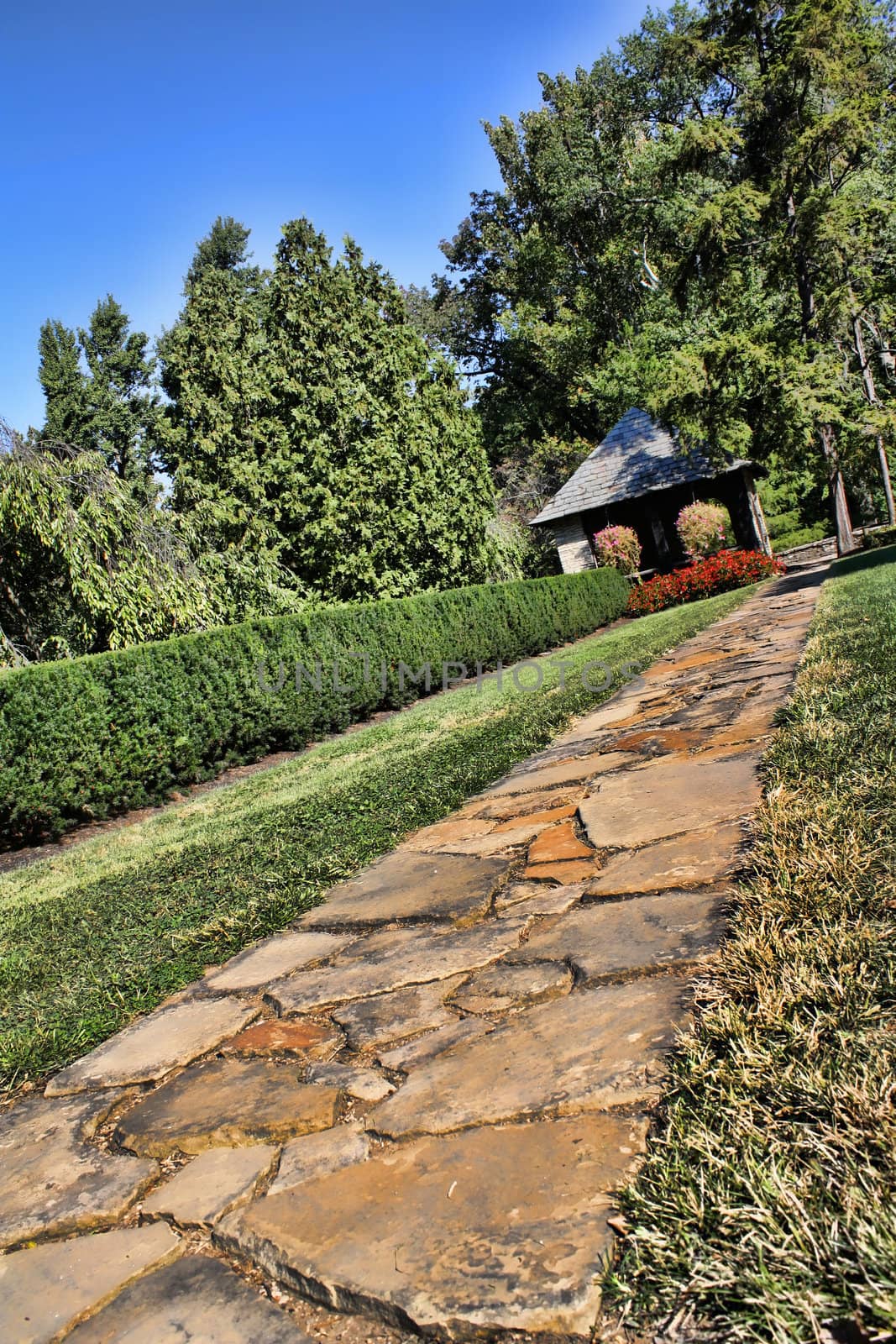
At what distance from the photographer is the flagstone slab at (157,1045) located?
6.78 feet

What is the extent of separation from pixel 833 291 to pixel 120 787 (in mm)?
14608

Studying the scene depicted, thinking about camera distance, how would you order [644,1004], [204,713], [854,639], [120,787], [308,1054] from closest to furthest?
1. [644,1004]
2. [308,1054]
3. [854,639]
4. [120,787]
5. [204,713]

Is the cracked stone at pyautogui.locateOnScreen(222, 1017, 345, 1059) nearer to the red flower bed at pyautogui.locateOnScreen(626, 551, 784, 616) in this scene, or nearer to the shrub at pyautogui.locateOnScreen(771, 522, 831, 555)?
the red flower bed at pyautogui.locateOnScreen(626, 551, 784, 616)

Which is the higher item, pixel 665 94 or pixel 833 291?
pixel 665 94

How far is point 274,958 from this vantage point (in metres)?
2.62

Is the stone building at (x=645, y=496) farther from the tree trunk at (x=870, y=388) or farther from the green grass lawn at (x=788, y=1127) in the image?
the green grass lawn at (x=788, y=1127)

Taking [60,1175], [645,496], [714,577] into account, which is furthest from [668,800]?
[645,496]

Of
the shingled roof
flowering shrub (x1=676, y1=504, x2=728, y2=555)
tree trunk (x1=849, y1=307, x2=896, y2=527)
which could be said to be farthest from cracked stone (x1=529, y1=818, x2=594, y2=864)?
the shingled roof

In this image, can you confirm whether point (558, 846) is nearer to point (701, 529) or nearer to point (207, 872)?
point (207, 872)

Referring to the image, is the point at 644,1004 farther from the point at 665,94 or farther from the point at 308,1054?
the point at 665,94

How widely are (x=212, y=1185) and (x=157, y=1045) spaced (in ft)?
2.51

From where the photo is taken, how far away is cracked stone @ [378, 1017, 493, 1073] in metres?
1.78

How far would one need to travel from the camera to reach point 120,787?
746 cm

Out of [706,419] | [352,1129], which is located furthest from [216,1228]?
[706,419]
